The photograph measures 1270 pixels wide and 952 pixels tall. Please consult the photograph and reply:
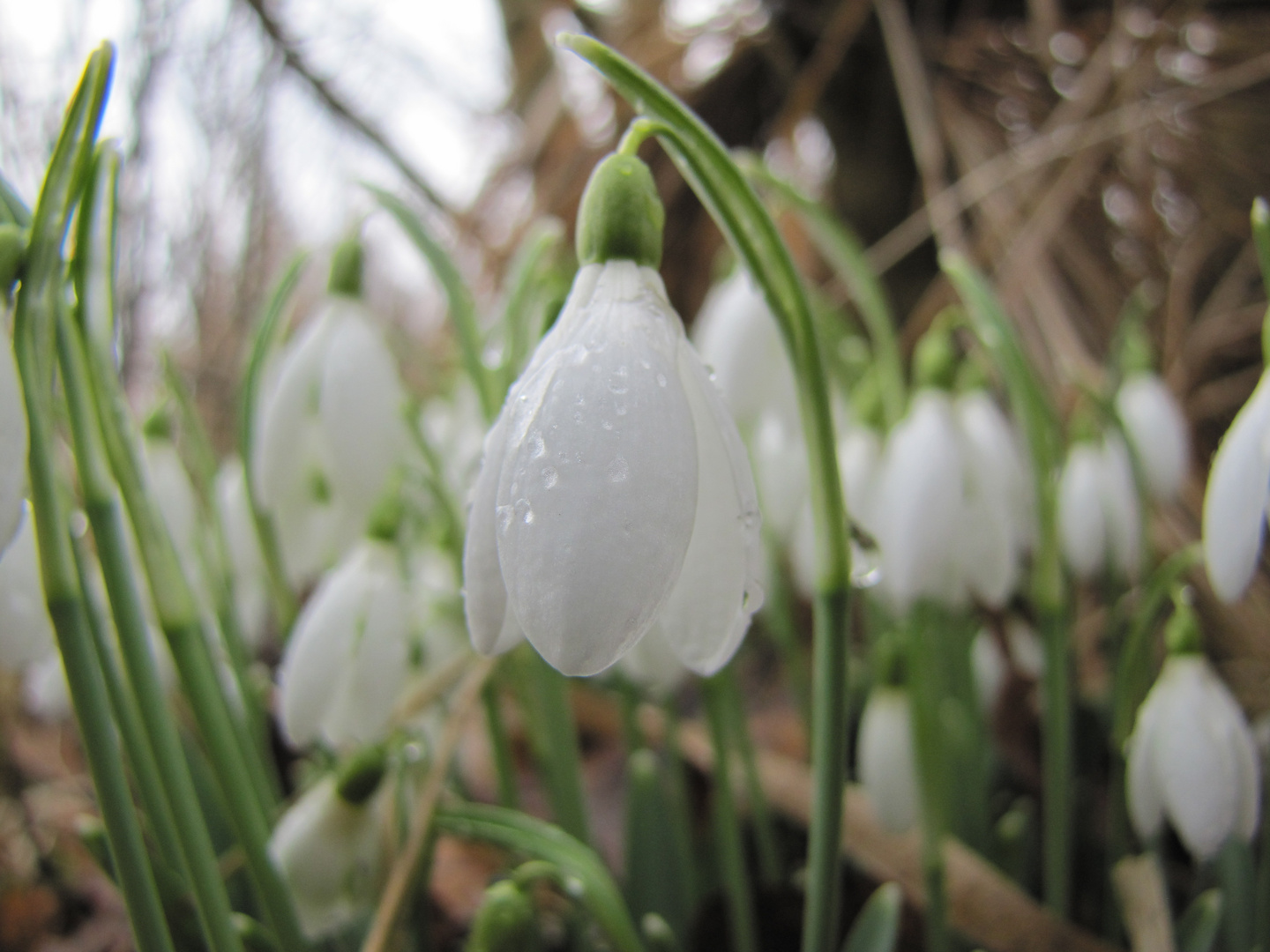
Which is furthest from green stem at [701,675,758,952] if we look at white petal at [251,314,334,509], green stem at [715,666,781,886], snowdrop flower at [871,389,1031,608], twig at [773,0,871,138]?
twig at [773,0,871,138]

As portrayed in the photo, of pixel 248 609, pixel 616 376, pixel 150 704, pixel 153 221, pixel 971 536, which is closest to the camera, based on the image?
pixel 616 376

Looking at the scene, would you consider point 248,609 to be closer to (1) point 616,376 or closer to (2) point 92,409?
(2) point 92,409

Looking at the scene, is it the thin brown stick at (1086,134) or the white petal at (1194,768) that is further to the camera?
the thin brown stick at (1086,134)

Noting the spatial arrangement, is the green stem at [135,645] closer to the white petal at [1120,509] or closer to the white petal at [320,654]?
the white petal at [320,654]

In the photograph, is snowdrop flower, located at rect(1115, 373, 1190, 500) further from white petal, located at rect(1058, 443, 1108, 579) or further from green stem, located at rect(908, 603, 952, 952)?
green stem, located at rect(908, 603, 952, 952)

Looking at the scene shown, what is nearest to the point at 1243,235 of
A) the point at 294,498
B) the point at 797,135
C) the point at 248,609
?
the point at 797,135

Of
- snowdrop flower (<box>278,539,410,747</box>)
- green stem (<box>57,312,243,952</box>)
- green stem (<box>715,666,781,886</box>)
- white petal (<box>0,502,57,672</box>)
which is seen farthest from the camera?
green stem (<box>715,666,781,886</box>)

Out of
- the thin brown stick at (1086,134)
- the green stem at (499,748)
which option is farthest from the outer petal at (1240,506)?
the thin brown stick at (1086,134)
